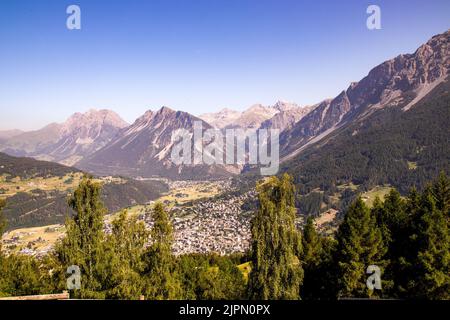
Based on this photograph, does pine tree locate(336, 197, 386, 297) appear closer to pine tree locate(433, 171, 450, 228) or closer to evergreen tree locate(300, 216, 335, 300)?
evergreen tree locate(300, 216, 335, 300)

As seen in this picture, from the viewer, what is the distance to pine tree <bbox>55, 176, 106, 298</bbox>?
89.5ft

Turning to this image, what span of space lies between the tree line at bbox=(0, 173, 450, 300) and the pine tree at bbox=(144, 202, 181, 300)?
8 centimetres

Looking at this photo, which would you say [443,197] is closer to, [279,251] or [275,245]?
[279,251]

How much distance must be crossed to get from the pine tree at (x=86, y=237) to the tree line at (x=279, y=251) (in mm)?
79

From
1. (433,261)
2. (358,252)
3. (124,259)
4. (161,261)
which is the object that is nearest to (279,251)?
(161,261)

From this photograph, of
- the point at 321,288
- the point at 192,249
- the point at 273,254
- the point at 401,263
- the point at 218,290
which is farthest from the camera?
the point at 192,249

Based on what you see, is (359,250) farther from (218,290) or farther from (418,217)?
(218,290)

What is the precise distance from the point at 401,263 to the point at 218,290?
2832 cm

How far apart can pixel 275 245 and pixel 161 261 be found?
9354mm

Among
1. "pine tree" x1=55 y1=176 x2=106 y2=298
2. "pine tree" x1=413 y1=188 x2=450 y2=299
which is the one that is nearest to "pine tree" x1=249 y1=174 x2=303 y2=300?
"pine tree" x1=413 y1=188 x2=450 y2=299

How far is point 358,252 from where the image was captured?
31734 millimetres

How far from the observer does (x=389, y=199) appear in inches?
1486

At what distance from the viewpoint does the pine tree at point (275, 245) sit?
24.8 metres
